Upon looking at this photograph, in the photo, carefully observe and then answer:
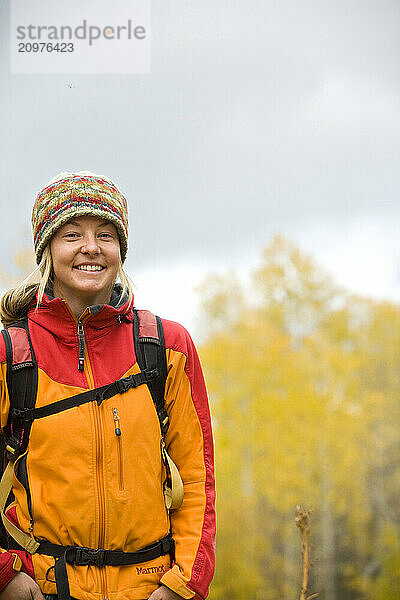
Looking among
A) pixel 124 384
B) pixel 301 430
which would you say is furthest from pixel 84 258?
pixel 301 430

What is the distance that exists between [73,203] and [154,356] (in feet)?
1.06

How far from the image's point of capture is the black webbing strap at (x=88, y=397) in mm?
1190

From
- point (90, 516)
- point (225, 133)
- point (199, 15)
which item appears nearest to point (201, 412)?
point (90, 516)

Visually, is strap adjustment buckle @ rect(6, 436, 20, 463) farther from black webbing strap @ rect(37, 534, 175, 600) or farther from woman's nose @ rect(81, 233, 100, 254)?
woman's nose @ rect(81, 233, 100, 254)

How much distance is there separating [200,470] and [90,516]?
8.9 inches

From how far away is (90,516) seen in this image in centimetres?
118

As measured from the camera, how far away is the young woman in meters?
1.18
